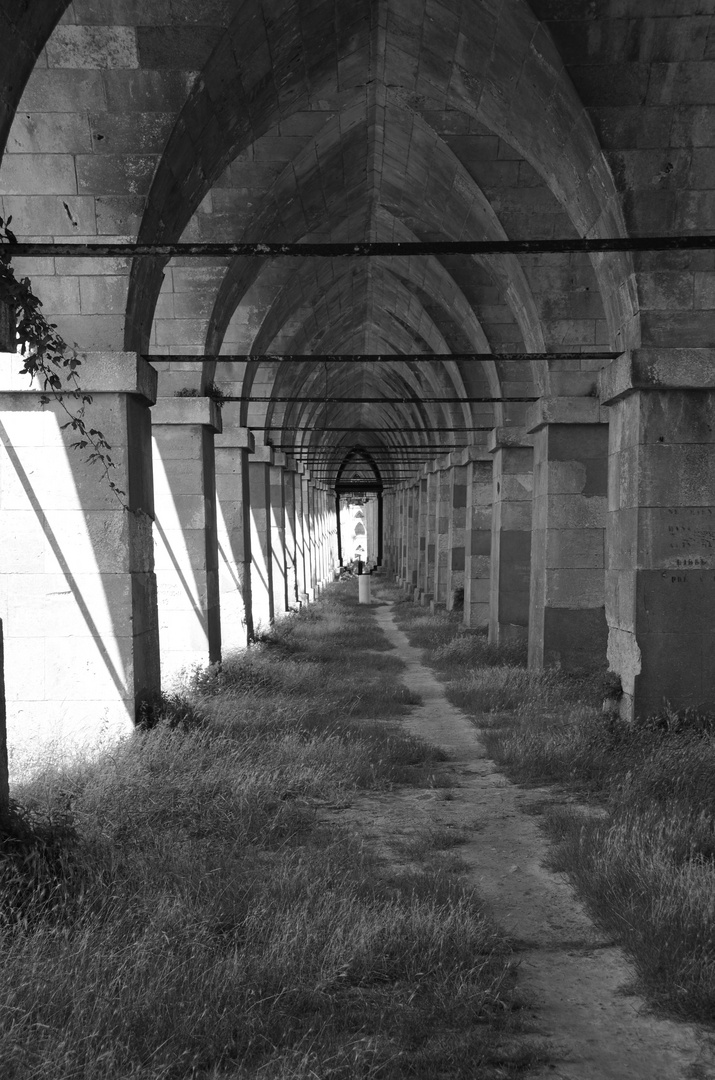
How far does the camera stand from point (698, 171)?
7.47m

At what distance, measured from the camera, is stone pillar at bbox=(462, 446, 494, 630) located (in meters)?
18.0

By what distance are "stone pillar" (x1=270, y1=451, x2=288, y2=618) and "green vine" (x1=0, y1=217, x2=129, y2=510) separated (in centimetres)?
1445

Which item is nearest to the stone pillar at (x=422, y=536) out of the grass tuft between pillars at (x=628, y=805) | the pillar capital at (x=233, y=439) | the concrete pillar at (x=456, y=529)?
the concrete pillar at (x=456, y=529)

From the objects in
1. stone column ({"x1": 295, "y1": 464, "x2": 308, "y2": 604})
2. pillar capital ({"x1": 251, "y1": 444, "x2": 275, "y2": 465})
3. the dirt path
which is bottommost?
the dirt path

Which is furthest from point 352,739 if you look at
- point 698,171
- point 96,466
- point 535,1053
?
point 698,171

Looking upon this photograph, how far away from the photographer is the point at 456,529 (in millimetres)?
21688

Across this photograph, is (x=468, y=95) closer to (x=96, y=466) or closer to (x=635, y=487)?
(x=635, y=487)

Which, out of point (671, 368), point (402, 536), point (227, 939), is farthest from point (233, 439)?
point (402, 536)

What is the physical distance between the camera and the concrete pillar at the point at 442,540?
23633mm

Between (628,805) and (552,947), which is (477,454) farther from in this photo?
(552,947)

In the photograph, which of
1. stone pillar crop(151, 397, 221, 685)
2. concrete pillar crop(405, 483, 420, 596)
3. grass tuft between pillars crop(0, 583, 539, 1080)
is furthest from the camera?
concrete pillar crop(405, 483, 420, 596)

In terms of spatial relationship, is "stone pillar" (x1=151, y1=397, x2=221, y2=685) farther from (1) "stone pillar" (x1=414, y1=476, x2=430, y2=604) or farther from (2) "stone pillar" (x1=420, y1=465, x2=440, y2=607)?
(1) "stone pillar" (x1=414, y1=476, x2=430, y2=604)

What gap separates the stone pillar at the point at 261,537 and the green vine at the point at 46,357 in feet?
35.6

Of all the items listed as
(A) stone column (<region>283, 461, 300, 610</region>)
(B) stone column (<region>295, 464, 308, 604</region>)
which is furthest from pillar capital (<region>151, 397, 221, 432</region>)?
(B) stone column (<region>295, 464, 308, 604</region>)
